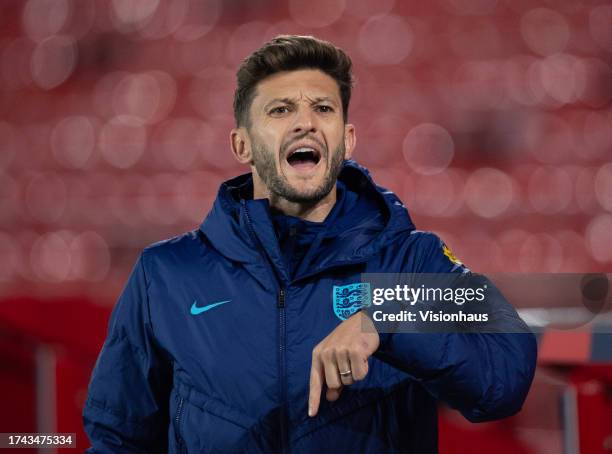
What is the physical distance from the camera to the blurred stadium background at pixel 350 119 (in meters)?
3.06

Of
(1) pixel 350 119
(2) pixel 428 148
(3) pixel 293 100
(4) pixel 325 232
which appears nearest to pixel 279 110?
(3) pixel 293 100

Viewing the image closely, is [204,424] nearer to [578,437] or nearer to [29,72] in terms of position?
[578,437]

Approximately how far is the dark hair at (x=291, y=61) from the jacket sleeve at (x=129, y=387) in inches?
8.9

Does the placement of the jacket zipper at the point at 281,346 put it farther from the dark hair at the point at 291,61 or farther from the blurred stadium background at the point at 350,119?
the blurred stadium background at the point at 350,119

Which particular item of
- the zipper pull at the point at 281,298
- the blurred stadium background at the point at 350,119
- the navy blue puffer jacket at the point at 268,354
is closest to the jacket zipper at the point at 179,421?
the navy blue puffer jacket at the point at 268,354

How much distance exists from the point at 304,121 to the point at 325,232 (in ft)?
0.36

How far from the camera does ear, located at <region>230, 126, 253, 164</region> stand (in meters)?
0.87

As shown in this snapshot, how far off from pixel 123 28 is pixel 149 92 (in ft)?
1.10

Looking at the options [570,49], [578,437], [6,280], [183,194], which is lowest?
[578,437]

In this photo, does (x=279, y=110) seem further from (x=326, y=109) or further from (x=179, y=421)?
(x=179, y=421)

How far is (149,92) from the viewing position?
3568 mm

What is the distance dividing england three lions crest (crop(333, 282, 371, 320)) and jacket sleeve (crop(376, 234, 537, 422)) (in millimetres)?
72

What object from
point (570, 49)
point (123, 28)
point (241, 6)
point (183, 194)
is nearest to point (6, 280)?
point (183, 194)

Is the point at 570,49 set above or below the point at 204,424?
above
